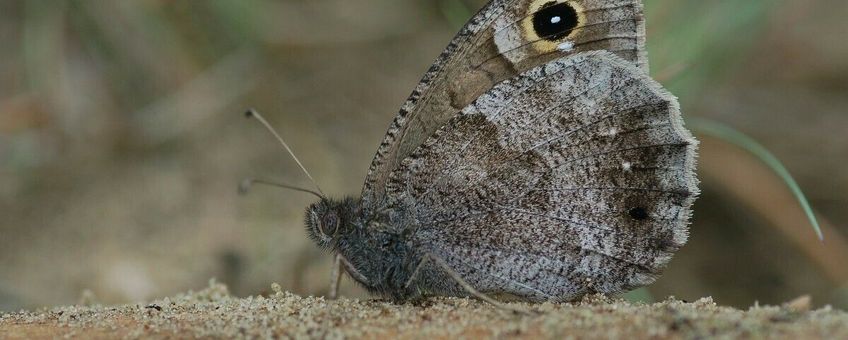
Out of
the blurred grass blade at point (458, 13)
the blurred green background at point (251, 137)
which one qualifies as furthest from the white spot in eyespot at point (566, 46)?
the blurred green background at point (251, 137)

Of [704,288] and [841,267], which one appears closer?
[841,267]

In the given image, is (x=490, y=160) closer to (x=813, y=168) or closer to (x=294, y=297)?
(x=294, y=297)

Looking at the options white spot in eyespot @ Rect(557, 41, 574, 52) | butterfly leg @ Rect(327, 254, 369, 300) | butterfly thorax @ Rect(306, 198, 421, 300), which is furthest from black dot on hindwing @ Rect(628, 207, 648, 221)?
butterfly leg @ Rect(327, 254, 369, 300)

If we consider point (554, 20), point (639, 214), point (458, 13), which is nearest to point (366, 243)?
point (639, 214)

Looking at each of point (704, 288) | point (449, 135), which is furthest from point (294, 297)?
point (704, 288)

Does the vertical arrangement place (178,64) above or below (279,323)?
above

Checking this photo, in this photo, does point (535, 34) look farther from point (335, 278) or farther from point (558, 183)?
point (335, 278)

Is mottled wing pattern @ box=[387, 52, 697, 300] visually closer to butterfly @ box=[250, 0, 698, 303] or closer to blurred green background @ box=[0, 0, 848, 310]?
butterfly @ box=[250, 0, 698, 303]
